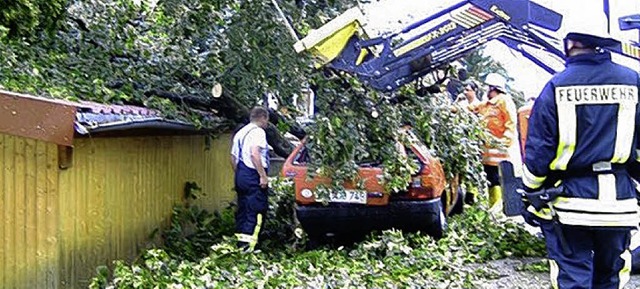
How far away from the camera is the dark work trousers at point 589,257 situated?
441cm

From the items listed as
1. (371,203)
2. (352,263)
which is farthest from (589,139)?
(371,203)

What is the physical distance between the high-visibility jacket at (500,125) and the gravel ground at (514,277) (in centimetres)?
304

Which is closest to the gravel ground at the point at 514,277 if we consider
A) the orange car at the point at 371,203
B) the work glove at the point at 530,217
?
the orange car at the point at 371,203

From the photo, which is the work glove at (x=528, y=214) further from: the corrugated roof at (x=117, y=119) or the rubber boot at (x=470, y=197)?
the rubber boot at (x=470, y=197)

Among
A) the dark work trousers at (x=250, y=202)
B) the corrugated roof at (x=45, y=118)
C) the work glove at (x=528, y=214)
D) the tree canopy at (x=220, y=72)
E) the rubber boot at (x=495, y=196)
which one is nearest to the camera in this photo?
the work glove at (x=528, y=214)

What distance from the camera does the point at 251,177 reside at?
28.9ft

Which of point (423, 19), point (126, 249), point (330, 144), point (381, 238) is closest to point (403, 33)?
point (423, 19)

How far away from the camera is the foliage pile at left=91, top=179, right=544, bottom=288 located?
6.45 m

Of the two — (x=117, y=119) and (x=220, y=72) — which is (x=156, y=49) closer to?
(x=220, y=72)

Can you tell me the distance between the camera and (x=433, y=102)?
29.4 ft

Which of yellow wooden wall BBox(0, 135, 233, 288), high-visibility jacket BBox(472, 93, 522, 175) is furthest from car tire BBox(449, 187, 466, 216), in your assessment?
yellow wooden wall BBox(0, 135, 233, 288)

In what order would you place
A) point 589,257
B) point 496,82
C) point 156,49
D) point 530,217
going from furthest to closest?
1. point 496,82
2. point 156,49
3. point 530,217
4. point 589,257

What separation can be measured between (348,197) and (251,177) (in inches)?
45.8

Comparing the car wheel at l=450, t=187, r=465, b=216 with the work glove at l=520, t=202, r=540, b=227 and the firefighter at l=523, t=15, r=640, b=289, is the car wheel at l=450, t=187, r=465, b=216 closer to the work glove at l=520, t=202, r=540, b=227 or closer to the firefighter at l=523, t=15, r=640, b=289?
the work glove at l=520, t=202, r=540, b=227
